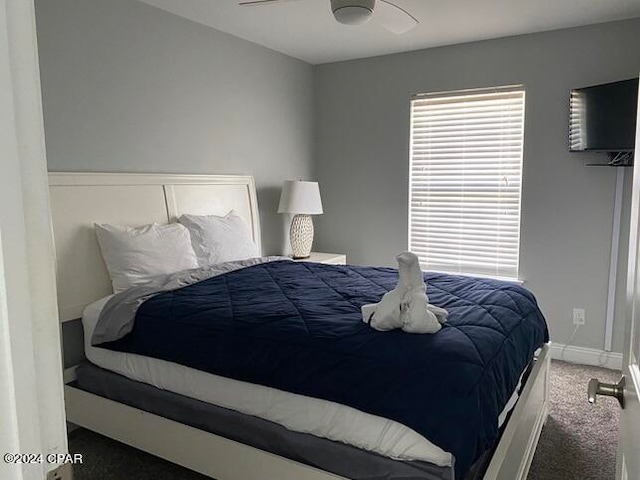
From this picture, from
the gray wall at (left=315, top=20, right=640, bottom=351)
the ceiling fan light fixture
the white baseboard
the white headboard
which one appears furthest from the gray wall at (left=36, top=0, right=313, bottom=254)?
the white baseboard

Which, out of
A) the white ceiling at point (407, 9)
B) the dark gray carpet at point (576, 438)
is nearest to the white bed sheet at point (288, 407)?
the dark gray carpet at point (576, 438)

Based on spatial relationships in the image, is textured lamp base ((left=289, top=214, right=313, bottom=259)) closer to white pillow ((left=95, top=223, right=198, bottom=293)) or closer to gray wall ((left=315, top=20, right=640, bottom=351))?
gray wall ((left=315, top=20, right=640, bottom=351))

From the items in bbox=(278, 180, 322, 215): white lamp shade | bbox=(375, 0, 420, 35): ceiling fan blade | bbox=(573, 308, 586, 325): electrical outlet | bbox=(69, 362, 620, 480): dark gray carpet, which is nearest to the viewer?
bbox=(69, 362, 620, 480): dark gray carpet

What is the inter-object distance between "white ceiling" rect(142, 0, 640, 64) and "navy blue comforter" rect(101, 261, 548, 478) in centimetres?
182

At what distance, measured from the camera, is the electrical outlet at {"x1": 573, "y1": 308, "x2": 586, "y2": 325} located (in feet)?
12.3

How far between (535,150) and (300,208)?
192cm

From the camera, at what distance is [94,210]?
2.81 metres

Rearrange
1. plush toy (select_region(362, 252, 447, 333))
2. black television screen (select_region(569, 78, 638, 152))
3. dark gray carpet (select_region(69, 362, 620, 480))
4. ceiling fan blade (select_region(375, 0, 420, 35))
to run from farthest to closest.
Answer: black television screen (select_region(569, 78, 638, 152)) < ceiling fan blade (select_region(375, 0, 420, 35)) < dark gray carpet (select_region(69, 362, 620, 480)) < plush toy (select_region(362, 252, 447, 333))

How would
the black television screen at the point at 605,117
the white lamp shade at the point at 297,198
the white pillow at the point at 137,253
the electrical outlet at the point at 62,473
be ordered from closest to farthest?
the electrical outlet at the point at 62,473 → the white pillow at the point at 137,253 → the black television screen at the point at 605,117 → the white lamp shade at the point at 297,198

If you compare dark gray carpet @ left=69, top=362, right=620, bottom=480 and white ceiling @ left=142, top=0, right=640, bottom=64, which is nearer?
dark gray carpet @ left=69, top=362, right=620, bottom=480

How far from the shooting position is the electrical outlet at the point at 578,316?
3.74 meters

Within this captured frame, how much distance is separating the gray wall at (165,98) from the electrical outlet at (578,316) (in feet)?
8.15

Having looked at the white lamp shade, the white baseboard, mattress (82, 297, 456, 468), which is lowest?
the white baseboard

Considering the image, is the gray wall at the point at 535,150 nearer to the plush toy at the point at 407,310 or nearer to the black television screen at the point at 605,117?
the black television screen at the point at 605,117
